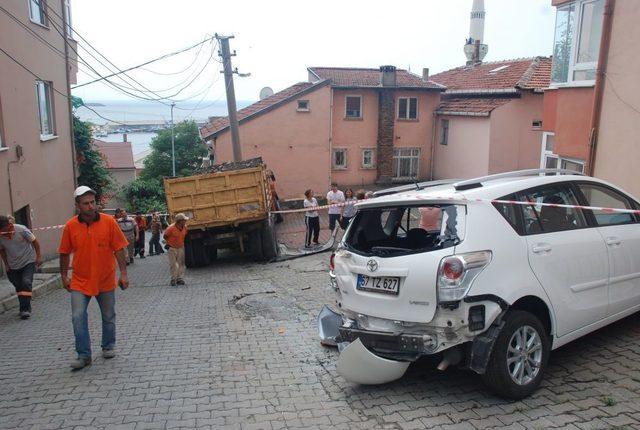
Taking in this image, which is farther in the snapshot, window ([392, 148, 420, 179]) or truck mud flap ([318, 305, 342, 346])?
window ([392, 148, 420, 179])

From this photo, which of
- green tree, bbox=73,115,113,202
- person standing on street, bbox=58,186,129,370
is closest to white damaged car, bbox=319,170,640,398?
person standing on street, bbox=58,186,129,370

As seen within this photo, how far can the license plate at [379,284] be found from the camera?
417 cm

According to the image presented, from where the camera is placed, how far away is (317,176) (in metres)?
26.2

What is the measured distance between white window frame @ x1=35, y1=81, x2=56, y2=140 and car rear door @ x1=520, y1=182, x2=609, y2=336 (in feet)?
42.2

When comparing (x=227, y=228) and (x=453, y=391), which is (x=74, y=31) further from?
(x=453, y=391)

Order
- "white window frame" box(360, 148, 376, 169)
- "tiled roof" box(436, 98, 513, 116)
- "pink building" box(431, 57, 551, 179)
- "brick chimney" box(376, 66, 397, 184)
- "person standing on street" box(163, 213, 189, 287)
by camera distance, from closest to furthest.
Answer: "person standing on street" box(163, 213, 189, 287), "pink building" box(431, 57, 551, 179), "tiled roof" box(436, 98, 513, 116), "brick chimney" box(376, 66, 397, 184), "white window frame" box(360, 148, 376, 169)

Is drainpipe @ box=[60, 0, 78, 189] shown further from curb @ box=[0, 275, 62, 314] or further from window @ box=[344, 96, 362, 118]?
window @ box=[344, 96, 362, 118]

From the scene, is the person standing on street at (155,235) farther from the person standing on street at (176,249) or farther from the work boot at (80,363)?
the work boot at (80,363)

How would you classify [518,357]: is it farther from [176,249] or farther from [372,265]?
[176,249]

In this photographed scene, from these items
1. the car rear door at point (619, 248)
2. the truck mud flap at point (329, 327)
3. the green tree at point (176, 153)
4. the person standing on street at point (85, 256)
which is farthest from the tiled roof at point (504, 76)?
the green tree at point (176, 153)

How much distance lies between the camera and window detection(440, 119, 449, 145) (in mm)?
26156

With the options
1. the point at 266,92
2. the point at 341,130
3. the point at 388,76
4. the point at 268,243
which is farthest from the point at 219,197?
the point at 266,92

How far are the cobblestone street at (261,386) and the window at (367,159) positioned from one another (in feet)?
67.8

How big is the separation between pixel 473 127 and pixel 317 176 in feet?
24.8
